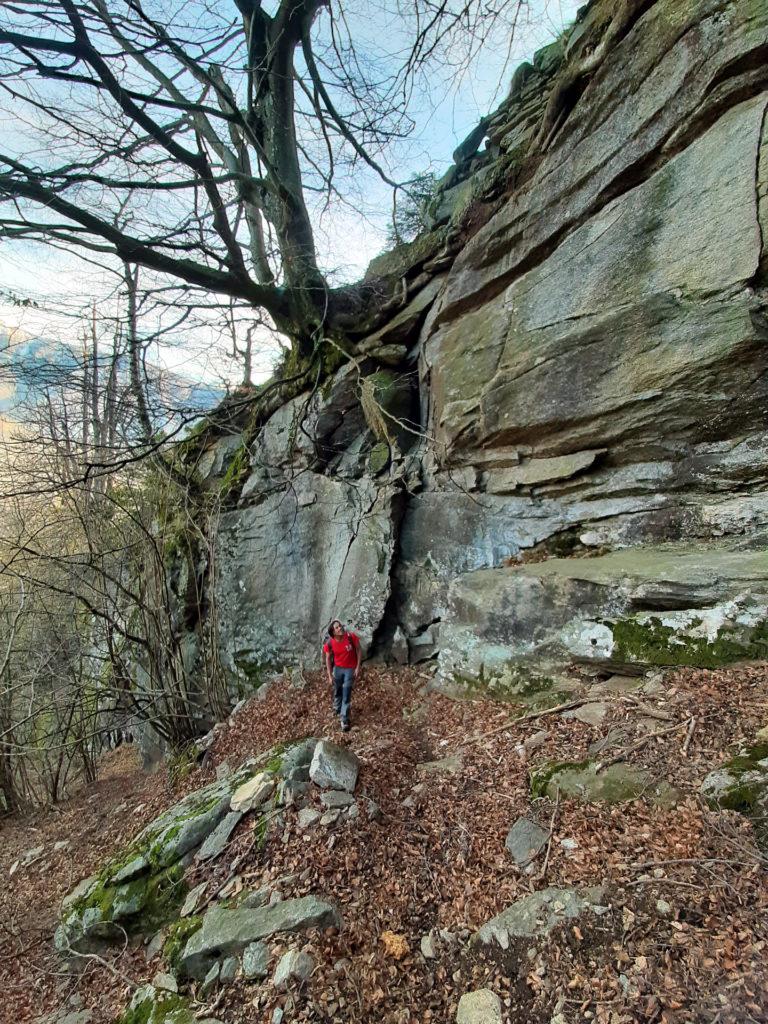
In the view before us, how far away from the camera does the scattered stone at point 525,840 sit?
2.91m

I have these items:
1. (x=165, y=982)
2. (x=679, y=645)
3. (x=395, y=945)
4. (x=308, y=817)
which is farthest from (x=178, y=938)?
(x=679, y=645)

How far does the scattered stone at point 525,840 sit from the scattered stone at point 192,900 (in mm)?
2302

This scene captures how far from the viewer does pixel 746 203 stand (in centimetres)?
417

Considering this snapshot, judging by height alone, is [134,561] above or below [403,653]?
above

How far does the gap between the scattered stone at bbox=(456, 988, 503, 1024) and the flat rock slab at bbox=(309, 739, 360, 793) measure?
1.72 meters

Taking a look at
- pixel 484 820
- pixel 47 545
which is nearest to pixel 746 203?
pixel 484 820

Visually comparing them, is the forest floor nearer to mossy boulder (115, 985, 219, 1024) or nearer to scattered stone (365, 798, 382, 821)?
scattered stone (365, 798, 382, 821)

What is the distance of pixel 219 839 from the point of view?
3.79 m

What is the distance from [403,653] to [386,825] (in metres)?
3.35

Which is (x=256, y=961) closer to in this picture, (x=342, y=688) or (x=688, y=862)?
(x=688, y=862)

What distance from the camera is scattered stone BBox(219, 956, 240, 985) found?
2.65 m

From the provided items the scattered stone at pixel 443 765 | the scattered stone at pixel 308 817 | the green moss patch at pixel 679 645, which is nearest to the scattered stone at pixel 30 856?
the scattered stone at pixel 308 817

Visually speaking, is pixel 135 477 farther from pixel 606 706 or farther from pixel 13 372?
pixel 606 706

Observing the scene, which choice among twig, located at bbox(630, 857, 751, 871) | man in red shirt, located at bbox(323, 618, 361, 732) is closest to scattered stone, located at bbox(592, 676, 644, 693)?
twig, located at bbox(630, 857, 751, 871)
